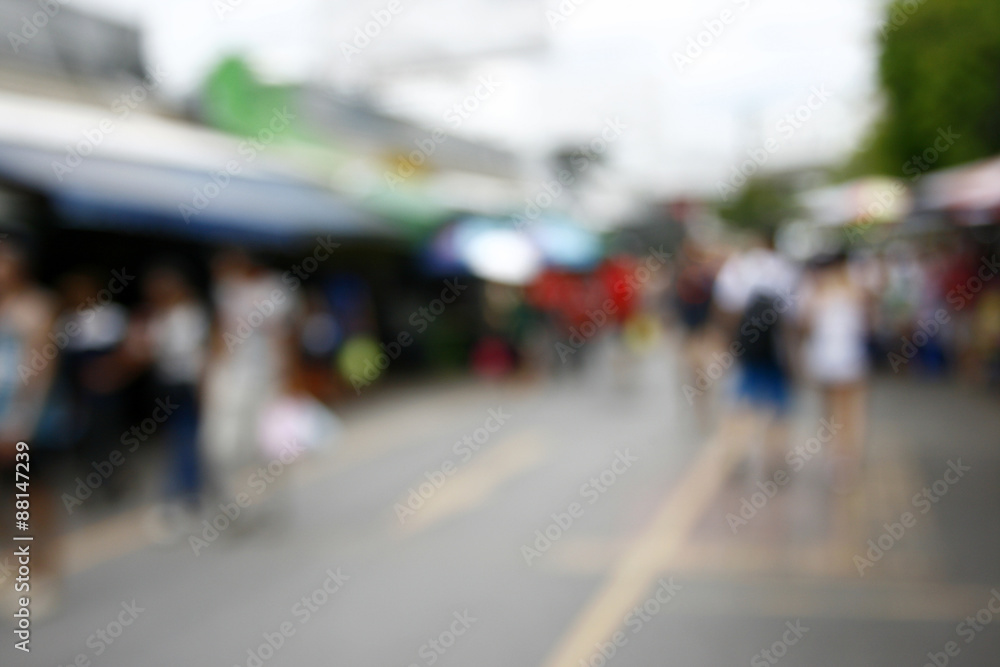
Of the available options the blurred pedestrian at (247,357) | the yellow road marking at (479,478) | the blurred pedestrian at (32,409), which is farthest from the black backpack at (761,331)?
the blurred pedestrian at (32,409)

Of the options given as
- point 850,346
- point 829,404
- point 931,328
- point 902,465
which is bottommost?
point 931,328

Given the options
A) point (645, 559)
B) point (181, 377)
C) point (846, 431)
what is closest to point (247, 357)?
point (181, 377)

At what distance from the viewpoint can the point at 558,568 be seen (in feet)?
19.6

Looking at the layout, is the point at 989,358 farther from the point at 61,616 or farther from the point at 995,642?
the point at 61,616

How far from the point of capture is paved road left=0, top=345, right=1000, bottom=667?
4.69 metres

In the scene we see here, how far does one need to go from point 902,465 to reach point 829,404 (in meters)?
0.96

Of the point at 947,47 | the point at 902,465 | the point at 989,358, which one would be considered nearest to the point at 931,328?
the point at 989,358

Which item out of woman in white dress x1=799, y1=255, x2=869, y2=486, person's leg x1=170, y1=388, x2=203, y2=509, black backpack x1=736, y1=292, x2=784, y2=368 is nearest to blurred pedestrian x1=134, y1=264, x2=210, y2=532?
person's leg x1=170, y1=388, x2=203, y2=509

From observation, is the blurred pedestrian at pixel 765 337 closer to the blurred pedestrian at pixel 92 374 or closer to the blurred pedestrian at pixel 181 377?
the blurred pedestrian at pixel 181 377

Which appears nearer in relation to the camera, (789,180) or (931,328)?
(931,328)

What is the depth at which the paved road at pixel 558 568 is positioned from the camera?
4.69 metres

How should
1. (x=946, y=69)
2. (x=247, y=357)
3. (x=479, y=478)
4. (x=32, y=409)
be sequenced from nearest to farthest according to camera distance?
1. (x=32, y=409)
2. (x=247, y=357)
3. (x=479, y=478)
4. (x=946, y=69)

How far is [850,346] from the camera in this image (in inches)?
309

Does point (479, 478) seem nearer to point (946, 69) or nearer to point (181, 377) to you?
point (181, 377)
